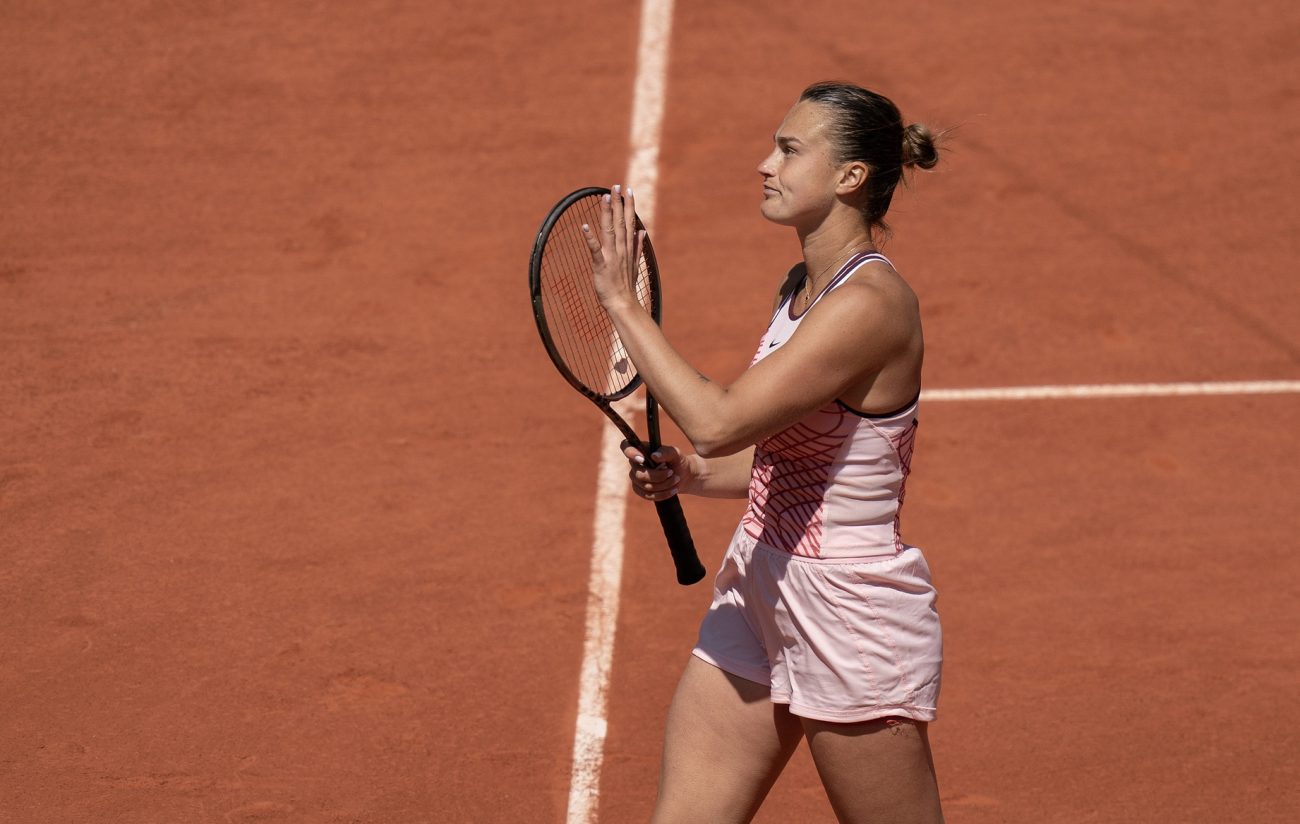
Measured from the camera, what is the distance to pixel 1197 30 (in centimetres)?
975

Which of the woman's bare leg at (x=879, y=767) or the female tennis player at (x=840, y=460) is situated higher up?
the female tennis player at (x=840, y=460)

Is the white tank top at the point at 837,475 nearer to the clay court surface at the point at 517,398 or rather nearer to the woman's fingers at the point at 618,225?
the woman's fingers at the point at 618,225

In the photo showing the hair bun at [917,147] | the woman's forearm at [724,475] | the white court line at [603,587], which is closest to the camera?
the hair bun at [917,147]

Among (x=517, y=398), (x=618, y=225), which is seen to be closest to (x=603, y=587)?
(x=517, y=398)

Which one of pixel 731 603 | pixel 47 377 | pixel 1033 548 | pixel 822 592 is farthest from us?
pixel 47 377

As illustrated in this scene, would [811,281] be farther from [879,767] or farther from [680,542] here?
[879,767]

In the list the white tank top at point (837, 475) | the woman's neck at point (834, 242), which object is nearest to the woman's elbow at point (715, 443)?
the white tank top at point (837, 475)

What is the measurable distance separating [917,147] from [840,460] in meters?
0.72

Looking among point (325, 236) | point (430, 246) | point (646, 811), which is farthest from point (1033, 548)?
point (325, 236)

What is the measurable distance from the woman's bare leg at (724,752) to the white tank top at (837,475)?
0.41 metres

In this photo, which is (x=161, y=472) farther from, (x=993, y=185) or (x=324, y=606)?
(x=993, y=185)

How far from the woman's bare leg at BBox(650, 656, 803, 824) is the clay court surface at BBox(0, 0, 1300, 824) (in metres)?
1.22

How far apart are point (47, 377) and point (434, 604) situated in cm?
241

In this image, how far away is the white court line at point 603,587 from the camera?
4.81m
